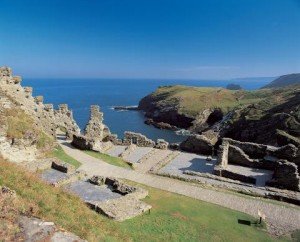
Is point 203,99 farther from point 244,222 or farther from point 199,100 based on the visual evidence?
point 244,222

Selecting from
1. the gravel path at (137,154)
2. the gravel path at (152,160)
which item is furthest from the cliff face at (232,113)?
the gravel path at (152,160)

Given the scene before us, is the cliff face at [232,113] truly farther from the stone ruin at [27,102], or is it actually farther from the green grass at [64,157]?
the green grass at [64,157]

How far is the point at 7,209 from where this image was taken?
10914 mm

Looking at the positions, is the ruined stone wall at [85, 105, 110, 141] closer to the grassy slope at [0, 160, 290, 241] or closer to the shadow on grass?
the grassy slope at [0, 160, 290, 241]

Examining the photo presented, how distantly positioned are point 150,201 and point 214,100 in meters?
125

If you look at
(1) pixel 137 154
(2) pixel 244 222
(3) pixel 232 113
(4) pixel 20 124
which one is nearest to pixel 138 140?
(1) pixel 137 154

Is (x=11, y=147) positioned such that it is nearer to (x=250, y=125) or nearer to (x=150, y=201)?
(x=150, y=201)

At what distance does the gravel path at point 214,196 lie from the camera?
69.1 ft

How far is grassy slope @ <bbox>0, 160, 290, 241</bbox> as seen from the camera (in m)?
13.2

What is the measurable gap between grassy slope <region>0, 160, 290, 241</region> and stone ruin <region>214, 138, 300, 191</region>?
21.8 feet

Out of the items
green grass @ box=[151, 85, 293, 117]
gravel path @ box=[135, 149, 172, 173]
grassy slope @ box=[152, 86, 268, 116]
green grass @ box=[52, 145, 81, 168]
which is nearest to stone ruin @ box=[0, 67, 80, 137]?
green grass @ box=[52, 145, 81, 168]

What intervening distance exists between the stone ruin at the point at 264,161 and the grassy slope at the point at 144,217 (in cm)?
666

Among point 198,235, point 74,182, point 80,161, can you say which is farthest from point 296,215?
point 80,161

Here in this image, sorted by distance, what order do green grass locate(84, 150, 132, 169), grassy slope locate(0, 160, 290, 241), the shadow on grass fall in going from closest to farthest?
grassy slope locate(0, 160, 290, 241) → the shadow on grass → green grass locate(84, 150, 132, 169)
